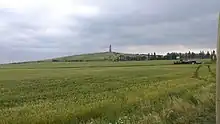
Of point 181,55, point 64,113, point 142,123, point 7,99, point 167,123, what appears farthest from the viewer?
point 181,55

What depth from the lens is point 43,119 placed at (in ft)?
46.7

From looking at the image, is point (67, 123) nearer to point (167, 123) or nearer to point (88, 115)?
point (88, 115)

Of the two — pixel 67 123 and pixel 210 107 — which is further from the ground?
pixel 210 107

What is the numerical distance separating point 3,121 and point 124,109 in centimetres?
487

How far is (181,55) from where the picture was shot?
16088cm

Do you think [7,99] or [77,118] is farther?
[7,99]

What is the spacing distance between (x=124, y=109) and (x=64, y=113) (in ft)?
8.15

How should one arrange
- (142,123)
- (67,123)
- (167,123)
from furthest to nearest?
(67,123), (142,123), (167,123)

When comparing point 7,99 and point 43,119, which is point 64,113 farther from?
point 7,99

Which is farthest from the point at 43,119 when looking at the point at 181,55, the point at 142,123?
the point at 181,55

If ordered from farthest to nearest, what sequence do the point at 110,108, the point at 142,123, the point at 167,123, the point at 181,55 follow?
the point at 181,55 → the point at 110,108 → the point at 142,123 → the point at 167,123

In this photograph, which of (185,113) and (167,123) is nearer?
(167,123)

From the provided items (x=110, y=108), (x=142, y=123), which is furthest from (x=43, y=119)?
(x=142, y=123)

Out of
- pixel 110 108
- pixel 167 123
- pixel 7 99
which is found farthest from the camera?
pixel 7 99
